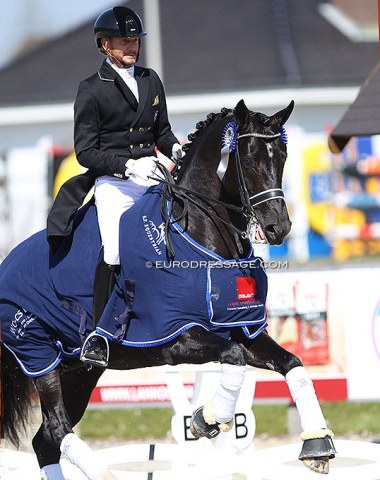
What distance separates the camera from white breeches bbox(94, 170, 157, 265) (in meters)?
5.21

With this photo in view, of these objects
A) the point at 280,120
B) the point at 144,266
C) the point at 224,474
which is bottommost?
the point at 224,474

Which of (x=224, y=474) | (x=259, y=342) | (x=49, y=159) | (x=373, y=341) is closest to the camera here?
(x=259, y=342)

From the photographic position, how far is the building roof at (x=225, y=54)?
26.4 metres

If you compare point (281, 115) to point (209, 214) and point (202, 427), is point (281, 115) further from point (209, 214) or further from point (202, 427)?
point (202, 427)

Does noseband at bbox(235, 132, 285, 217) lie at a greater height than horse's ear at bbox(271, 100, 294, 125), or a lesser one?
lesser

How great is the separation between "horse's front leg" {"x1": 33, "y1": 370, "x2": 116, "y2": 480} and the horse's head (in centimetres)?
133

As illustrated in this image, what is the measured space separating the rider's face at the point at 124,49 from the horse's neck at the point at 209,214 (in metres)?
0.58

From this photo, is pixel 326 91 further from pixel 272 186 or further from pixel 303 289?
pixel 272 186

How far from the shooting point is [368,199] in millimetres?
23469

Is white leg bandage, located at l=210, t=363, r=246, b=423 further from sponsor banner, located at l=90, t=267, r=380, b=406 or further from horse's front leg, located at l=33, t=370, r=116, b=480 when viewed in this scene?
sponsor banner, located at l=90, t=267, r=380, b=406

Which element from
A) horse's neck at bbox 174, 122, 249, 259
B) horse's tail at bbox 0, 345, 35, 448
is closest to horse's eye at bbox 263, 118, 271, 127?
horse's neck at bbox 174, 122, 249, 259

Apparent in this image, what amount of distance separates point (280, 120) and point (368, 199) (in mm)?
18734

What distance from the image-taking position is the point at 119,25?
5238mm

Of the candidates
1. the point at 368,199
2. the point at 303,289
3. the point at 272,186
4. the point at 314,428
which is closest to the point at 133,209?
the point at 272,186
